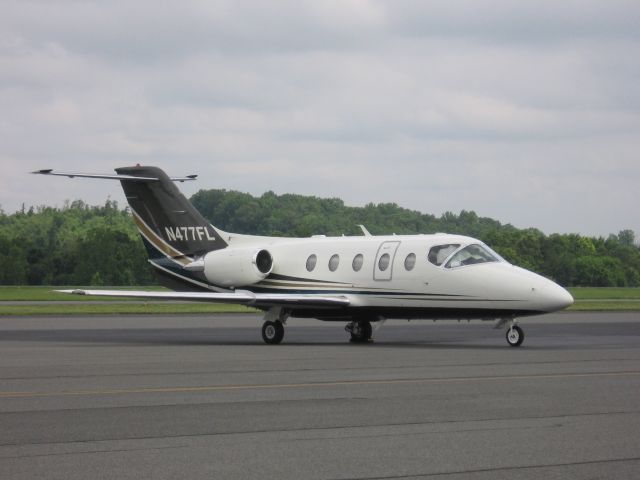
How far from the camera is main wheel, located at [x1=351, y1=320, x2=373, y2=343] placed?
27.7m

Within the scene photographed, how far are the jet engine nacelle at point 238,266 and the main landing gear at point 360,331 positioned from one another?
2916 millimetres

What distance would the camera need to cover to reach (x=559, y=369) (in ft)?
59.0

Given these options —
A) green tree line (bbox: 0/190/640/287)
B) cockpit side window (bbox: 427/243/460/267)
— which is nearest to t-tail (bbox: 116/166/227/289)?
cockpit side window (bbox: 427/243/460/267)

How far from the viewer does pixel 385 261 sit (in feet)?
88.1

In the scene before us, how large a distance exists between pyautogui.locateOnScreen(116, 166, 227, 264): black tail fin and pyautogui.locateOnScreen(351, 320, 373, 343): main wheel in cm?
518

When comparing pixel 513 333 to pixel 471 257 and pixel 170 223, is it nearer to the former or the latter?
pixel 471 257

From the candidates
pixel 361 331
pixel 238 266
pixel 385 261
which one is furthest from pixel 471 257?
pixel 238 266

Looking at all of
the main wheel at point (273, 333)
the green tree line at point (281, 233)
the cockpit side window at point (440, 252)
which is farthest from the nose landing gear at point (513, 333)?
the green tree line at point (281, 233)

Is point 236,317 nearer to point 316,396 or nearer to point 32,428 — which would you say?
point 316,396

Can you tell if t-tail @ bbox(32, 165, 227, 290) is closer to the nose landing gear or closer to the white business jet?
the white business jet

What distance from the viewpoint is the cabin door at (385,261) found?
87.4 feet

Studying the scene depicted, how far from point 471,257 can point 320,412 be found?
13.9 meters

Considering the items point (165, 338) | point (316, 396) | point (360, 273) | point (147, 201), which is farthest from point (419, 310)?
point (316, 396)

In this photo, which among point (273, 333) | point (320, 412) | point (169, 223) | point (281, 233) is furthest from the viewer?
point (281, 233)
